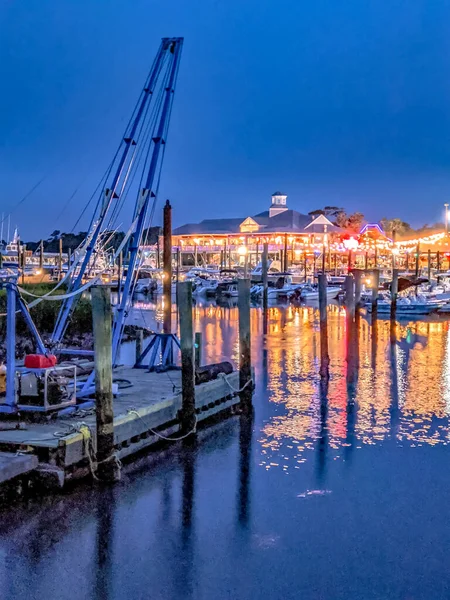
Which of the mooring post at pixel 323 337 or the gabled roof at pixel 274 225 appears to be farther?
the gabled roof at pixel 274 225

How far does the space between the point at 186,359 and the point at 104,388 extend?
2.85 m

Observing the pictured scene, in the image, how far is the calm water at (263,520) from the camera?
858 cm

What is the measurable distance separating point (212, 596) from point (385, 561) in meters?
2.35

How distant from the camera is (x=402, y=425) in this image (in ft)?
53.9

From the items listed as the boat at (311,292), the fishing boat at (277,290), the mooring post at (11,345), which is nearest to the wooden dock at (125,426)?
the mooring post at (11,345)

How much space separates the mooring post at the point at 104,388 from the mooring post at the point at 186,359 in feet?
8.42

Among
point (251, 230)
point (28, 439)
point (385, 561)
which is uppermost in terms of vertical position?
point (251, 230)

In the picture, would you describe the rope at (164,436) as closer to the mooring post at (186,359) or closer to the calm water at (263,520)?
the mooring post at (186,359)

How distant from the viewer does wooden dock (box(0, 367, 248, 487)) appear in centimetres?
1074

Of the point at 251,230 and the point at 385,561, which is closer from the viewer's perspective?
the point at 385,561

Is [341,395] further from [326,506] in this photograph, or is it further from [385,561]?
[385,561]

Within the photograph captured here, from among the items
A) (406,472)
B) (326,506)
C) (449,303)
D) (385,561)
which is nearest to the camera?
(385,561)

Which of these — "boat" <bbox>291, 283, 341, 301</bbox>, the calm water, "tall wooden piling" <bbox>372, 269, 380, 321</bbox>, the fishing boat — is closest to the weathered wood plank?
the calm water

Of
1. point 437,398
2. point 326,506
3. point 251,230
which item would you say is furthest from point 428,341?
point 251,230
